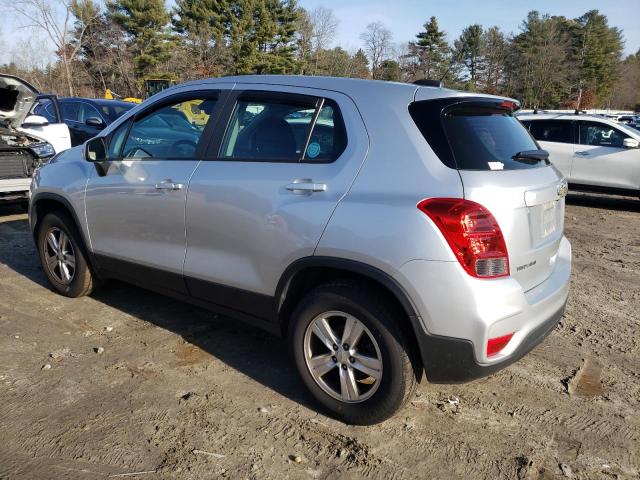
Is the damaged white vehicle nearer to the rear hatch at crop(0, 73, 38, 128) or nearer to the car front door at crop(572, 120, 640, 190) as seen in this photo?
the rear hatch at crop(0, 73, 38, 128)

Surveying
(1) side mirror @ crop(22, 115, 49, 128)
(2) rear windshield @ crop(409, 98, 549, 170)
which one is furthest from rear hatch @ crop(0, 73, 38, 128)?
(2) rear windshield @ crop(409, 98, 549, 170)

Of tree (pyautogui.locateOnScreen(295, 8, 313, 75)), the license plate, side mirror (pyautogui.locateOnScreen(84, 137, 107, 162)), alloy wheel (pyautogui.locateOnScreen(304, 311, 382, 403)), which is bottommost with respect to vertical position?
alloy wheel (pyautogui.locateOnScreen(304, 311, 382, 403))

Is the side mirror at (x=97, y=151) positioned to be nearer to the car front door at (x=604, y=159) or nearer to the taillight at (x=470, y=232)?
the taillight at (x=470, y=232)

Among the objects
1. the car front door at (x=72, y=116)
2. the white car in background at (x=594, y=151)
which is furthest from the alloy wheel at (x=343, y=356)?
the car front door at (x=72, y=116)

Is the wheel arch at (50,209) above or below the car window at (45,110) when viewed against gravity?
below

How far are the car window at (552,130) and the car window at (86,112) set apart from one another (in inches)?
357

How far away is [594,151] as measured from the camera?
1002 centimetres

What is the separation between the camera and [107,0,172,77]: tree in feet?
146

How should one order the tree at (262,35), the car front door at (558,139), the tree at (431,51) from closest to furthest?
the car front door at (558,139), the tree at (262,35), the tree at (431,51)

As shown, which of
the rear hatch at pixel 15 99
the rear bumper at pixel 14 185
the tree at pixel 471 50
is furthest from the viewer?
the tree at pixel 471 50

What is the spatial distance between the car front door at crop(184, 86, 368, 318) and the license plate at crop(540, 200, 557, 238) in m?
1.00

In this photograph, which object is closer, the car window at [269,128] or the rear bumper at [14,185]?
the car window at [269,128]

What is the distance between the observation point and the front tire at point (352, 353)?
260 cm

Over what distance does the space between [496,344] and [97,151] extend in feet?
10.4
